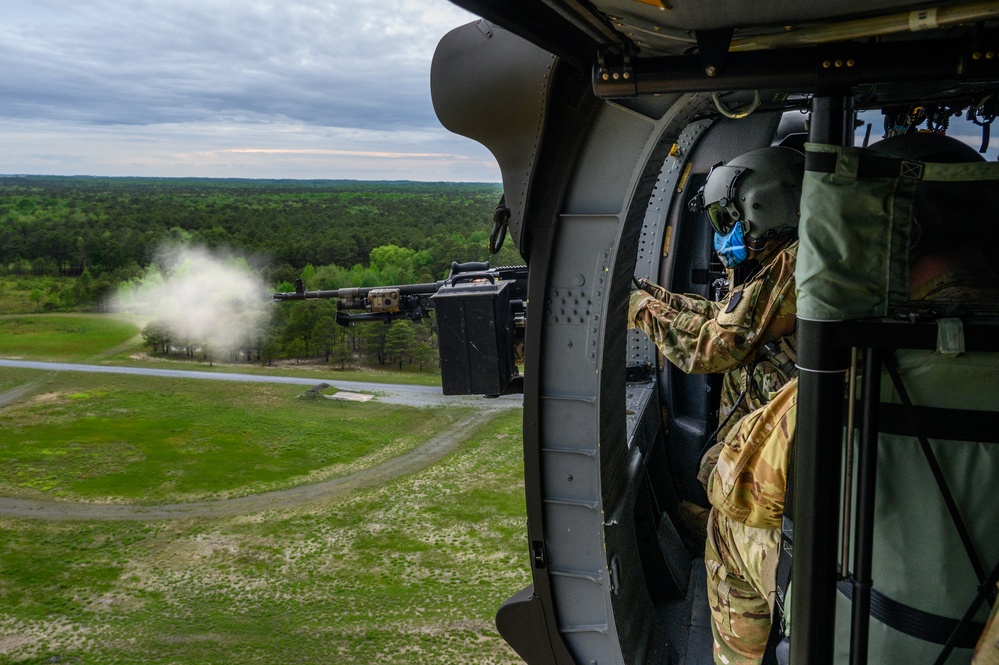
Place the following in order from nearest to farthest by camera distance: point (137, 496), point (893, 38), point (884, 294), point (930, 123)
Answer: point (884, 294)
point (893, 38)
point (930, 123)
point (137, 496)

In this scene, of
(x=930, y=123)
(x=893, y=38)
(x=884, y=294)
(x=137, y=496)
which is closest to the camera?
(x=884, y=294)

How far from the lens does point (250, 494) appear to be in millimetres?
16578

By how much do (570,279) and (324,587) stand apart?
11151 mm

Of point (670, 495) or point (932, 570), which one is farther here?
point (670, 495)

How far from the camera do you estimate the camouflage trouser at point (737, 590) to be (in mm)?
2322

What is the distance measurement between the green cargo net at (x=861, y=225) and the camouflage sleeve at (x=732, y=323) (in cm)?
133

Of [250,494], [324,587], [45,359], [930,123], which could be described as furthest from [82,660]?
[45,359]

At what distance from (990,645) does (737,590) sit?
114cm

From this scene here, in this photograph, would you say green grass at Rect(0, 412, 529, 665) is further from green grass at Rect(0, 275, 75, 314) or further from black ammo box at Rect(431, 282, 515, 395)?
green grass at Rect(0, 275, 75, 314)

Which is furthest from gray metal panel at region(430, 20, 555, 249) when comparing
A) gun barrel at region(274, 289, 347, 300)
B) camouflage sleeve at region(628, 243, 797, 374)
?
gun barrel at region(274, 289, 347, 300)

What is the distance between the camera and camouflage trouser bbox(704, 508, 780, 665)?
91.4 inches

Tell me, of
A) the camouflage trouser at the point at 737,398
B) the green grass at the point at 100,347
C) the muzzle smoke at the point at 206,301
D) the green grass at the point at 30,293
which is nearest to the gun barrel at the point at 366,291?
the camouflage trouser at the point at 737,398

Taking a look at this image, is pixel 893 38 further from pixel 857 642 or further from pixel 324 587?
pixel 324 587

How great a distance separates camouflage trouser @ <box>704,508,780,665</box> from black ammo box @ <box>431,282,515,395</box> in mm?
992
